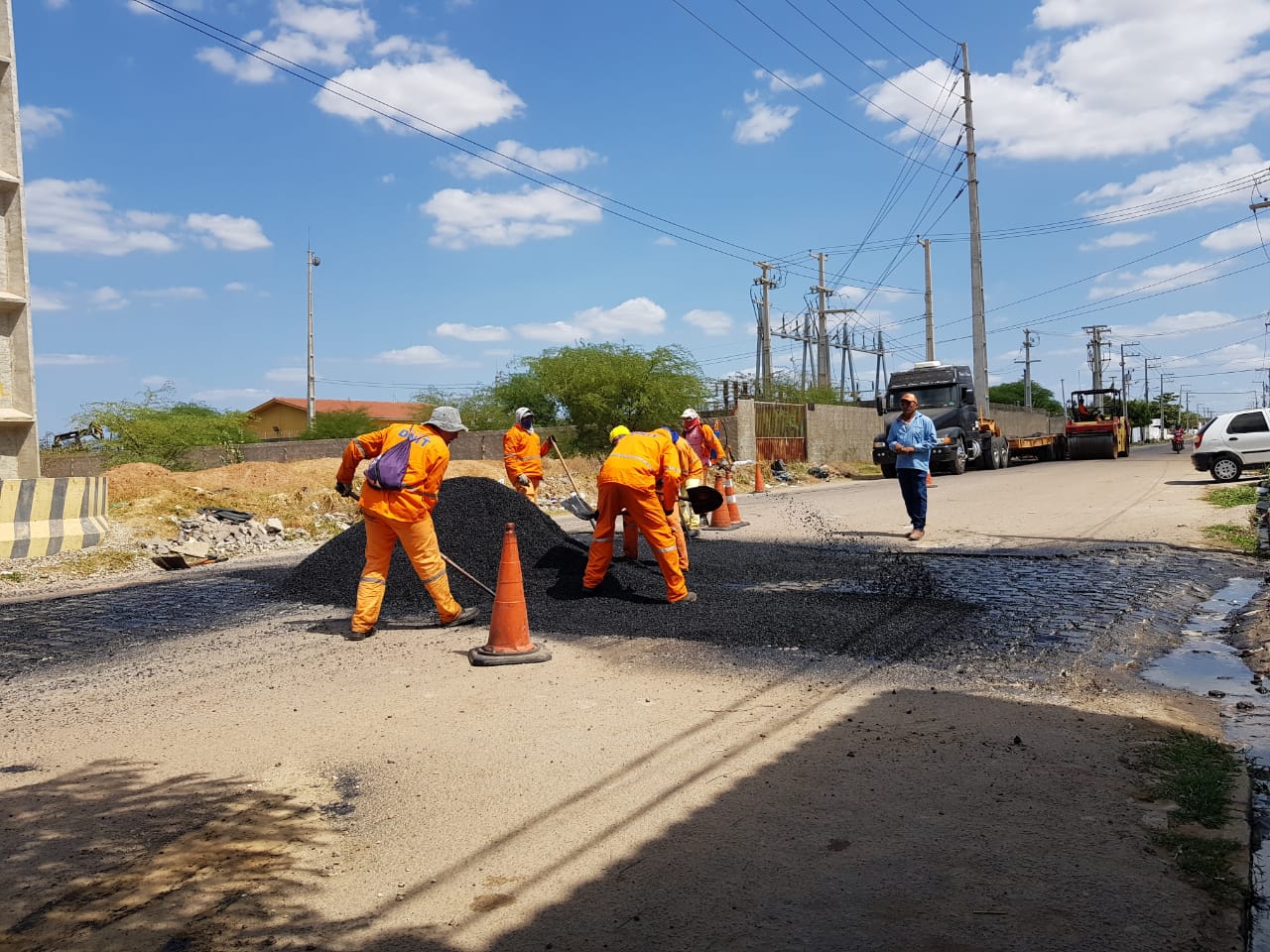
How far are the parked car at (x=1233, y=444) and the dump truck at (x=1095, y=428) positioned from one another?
16.9 metres

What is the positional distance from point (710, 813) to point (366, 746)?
5.58 feet

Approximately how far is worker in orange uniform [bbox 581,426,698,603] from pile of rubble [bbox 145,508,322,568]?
6328 mm

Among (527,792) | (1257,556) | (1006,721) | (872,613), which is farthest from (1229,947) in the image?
(1257,556)

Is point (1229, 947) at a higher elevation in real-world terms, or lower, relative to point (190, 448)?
lower

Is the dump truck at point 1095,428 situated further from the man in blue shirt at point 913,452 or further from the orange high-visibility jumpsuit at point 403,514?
the orange high-visibility jumpsuit at point 403,514

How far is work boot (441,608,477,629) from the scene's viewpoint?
283 inches

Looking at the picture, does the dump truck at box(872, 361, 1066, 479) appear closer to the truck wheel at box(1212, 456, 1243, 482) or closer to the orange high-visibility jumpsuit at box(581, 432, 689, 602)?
the truck wheel at box(1212, 456, 1243, 482)

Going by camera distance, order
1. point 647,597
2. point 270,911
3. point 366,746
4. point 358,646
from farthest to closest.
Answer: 1. point 647,597
2. point 358,646
3. point 366,746
4. point 270,911

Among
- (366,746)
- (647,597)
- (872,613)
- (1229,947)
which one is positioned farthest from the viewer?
(647,597)

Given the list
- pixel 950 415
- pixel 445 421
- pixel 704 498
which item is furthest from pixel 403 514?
pixel 950 415

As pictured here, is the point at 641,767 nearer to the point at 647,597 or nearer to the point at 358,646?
the point at 358,646

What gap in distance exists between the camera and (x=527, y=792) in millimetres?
3828

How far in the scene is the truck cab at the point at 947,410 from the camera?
92.0 ft

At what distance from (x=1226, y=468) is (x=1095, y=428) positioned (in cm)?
1721
